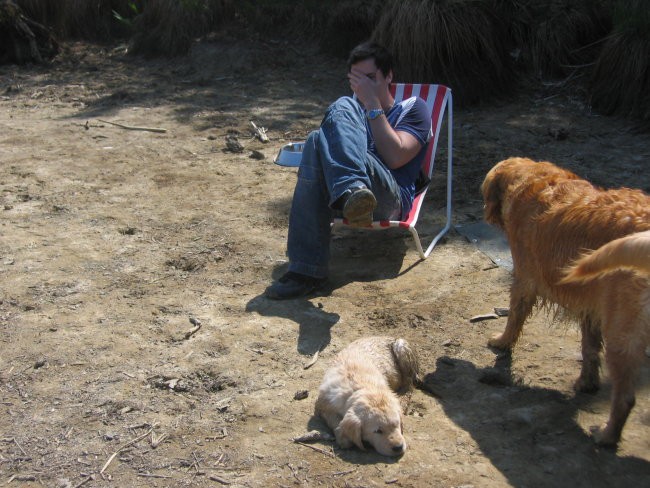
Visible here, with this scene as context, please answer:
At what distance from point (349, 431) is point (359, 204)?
1.58 metres

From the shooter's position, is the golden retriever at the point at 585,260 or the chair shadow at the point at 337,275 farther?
the chair shadow at the point at 337,275

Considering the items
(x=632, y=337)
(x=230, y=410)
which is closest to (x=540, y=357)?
(x=632, y=337)

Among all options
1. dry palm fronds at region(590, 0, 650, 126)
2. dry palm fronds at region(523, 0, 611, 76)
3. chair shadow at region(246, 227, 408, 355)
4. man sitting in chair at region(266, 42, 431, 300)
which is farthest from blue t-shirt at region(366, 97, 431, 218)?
dry palm fronds at region(523, 0, 611, 76)

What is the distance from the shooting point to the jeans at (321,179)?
4781 millimetres

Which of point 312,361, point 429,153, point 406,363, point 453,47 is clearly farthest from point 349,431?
point 453,47

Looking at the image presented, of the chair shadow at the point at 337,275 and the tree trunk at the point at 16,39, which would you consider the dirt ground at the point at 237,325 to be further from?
the tree trunk at the point at 16,39

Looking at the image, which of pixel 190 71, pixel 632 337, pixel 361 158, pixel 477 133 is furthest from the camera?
pixel 190 71

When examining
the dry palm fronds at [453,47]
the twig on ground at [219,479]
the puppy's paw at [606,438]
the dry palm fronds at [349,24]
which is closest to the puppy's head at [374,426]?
the twig on ground at [219,479]

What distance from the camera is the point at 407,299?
488 centimetres

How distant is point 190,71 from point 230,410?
771 cm

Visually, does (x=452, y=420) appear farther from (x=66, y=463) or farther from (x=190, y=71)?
(x=190, y=71)

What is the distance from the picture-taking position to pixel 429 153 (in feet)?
19.9

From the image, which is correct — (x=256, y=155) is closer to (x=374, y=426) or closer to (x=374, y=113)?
(x=374, y=113)

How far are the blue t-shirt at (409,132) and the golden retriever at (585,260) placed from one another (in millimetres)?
1182
